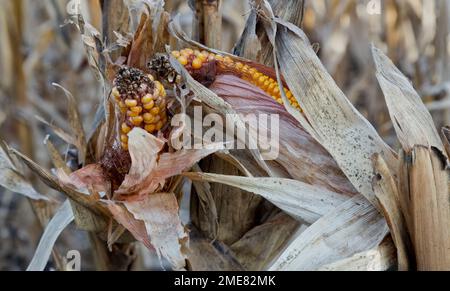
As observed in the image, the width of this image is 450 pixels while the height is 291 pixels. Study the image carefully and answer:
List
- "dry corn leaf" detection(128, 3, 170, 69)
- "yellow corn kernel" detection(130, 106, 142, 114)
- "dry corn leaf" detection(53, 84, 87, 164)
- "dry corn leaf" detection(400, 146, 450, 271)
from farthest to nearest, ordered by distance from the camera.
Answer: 1. "dry corn leaf" detection(53, 84, 87, 164)
2. "dry corn leaf" detection(128, 3, 170, 69)
3. "yellow corn kernel" detection(130, 106, 142, 114)
4. "dry corn leaf" detection(400, 146, 450, 271)

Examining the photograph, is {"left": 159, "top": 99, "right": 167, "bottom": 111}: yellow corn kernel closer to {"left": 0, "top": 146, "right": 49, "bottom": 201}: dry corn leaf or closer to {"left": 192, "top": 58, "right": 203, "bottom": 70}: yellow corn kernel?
{"left": 192, "top": 58, "right": 203, "bottom": 70}: yellow corn kernel

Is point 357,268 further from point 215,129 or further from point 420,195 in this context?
point 215,129

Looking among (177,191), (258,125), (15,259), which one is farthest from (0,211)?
(258,125)

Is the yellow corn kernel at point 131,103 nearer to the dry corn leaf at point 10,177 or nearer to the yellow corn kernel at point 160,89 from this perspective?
the yellow corn kernel at point 160,89

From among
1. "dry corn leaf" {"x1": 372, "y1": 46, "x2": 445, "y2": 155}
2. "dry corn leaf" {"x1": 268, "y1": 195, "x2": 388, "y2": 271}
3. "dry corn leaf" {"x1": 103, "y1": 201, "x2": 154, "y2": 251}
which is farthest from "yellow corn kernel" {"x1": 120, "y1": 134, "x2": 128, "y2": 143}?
"dry corn leaf" {"x1": 372, "y1": 46, "x2": 445, "y2": 155}

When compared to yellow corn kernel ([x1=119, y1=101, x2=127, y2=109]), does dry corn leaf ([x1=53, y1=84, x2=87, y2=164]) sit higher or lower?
lower

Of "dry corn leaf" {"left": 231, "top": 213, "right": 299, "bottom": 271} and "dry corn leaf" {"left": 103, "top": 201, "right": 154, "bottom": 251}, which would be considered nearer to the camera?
"dry corn leaf" {"left": 103, "top": 201, "right": 154, "bottom": 251}
